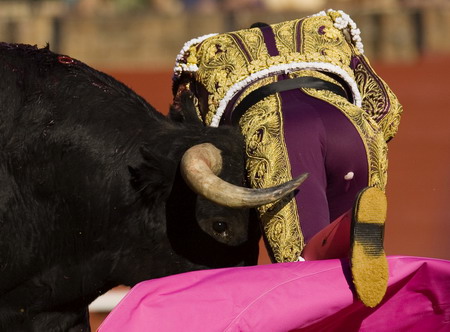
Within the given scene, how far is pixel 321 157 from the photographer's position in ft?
11.2

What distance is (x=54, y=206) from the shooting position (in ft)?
10.8

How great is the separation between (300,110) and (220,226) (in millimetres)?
454

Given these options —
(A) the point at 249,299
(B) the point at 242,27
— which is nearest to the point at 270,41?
(A) the point at 249,299

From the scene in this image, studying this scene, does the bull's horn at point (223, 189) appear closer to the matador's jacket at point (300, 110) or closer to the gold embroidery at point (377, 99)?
the matador's jacket at point (300, 110)

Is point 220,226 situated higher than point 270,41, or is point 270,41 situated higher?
point 270,41

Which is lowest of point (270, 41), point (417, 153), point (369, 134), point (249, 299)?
point (417, 153)

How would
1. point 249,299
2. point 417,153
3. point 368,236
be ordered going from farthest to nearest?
point 417,153 → point 249,299 → point 368,236

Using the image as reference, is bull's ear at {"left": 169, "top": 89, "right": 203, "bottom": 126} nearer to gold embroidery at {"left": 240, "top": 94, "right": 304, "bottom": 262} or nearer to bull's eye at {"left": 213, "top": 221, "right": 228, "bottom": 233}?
gold embroidery at {"left": 240, "top": 94, "right": 304, "bottom": 262}

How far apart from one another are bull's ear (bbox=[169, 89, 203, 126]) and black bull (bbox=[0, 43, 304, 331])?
64 mm

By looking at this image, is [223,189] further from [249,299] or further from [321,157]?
[321,157]

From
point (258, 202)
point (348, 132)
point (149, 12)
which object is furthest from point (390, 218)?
point (258, 202)

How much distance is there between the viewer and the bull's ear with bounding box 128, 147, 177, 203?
3.23m

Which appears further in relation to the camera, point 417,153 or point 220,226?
point 417,153

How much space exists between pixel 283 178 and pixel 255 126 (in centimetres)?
19
